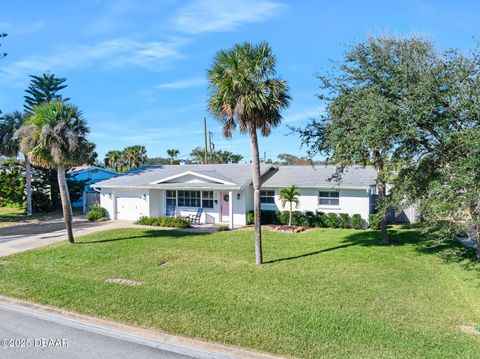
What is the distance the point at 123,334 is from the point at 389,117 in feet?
30.0

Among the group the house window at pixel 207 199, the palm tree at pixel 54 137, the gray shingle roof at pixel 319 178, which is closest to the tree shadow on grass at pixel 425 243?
the gray shingle roof at pixel 319 178

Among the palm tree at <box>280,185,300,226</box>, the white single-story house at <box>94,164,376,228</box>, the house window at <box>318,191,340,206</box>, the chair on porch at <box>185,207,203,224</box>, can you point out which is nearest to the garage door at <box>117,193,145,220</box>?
the white single-story house at <box>94,164,376,228</box>

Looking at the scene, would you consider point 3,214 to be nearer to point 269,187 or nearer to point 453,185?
point 269,187

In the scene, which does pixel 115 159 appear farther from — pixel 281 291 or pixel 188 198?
pixel 281 291

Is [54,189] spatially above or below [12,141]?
below

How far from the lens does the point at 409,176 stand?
1202 cm

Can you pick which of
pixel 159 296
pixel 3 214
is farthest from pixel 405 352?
pixel 3 214

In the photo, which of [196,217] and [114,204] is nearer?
[196,217]

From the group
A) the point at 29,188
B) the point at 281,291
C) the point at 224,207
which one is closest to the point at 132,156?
the point at 29,188

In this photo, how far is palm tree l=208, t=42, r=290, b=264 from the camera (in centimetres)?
1242

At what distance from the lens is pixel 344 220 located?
864 inches

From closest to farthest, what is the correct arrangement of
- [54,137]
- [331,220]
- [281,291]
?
1. [281,291]
2. [54,137]
3. [331,220]

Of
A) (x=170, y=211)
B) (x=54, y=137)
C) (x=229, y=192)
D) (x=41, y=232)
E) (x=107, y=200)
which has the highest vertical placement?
(x=54, y=137)

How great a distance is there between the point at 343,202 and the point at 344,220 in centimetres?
114
